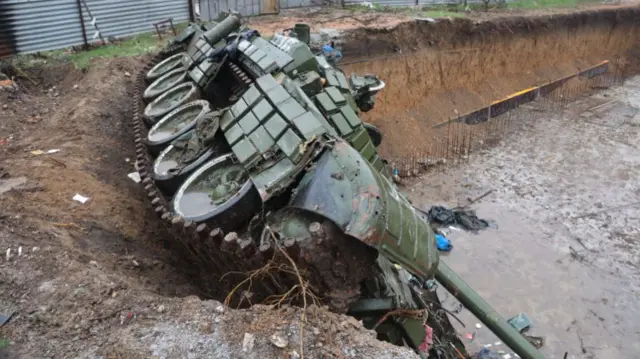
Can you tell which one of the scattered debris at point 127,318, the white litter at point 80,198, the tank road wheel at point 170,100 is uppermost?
the tank road wheel at point 170,100

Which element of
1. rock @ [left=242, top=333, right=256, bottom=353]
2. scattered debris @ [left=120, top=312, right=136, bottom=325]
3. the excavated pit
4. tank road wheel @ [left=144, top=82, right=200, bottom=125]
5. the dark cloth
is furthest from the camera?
the excavated pit

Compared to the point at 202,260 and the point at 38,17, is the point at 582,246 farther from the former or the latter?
the point at 38,17

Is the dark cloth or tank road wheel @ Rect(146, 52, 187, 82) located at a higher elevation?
tank road wheel @ Rect(146, 52, 187, 82)

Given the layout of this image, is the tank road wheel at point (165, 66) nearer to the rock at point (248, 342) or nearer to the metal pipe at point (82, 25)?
the metal pipe at point (82, 25)

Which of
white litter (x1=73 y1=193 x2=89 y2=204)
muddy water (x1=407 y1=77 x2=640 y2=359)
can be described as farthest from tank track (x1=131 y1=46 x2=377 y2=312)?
muddy water (x1=407 y1=77 x2=640 y2=359)

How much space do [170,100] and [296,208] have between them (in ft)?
17.9

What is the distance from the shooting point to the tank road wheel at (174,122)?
7.86 meters

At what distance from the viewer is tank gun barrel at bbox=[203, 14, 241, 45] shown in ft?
32.3

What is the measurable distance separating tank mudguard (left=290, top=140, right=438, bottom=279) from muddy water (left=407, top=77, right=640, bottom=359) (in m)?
3.79

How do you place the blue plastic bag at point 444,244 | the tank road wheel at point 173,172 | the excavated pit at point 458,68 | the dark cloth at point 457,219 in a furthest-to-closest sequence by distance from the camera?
the excavated pit at point 458,68, the dark cloth at point 457,219, the blue plastic bag at point 444,244, the tank road wheel at point 173,172

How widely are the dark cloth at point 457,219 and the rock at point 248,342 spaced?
26.4 ft

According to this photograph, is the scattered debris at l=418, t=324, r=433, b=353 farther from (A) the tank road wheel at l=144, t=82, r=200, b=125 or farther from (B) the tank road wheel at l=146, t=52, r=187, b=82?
(B) the tank road wheel at l=146, t=52, r=187, b=82

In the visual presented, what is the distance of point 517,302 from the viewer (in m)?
8.98

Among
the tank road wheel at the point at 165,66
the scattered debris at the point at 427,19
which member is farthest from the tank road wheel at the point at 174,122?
the scattered debris at the point at 427,19
